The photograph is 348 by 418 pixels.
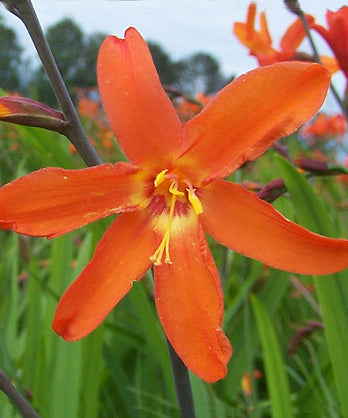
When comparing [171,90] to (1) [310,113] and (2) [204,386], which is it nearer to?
(2) [204,386]

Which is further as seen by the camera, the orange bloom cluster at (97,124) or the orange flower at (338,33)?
the orange bloom cluster at (97,124)

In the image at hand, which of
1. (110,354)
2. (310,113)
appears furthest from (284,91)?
(110,354)

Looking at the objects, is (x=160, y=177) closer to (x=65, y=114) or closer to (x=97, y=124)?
(x=65, y=114)

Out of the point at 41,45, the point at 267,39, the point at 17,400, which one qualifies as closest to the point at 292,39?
the point at 267,39

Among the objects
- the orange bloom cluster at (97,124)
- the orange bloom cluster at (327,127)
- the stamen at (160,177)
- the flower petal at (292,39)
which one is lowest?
the stamen at (160,177)

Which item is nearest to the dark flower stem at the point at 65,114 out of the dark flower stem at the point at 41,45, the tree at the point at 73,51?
the dark flower stem at the point at 41,45

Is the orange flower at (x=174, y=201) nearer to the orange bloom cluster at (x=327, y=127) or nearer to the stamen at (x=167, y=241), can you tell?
the stamen at (x=167, y=241)
